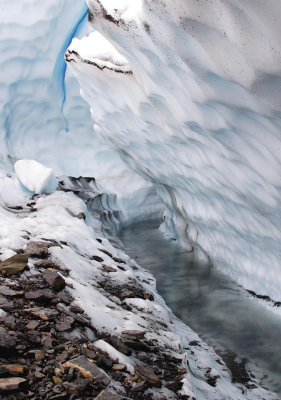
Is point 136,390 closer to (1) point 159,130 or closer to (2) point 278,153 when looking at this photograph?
(2) point 278,153

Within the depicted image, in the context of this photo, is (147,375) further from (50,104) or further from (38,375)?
(50,104)

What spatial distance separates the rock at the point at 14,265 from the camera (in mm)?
2596

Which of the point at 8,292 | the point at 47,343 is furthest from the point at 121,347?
the point at 8,292

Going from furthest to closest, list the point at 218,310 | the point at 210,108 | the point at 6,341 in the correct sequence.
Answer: the point at 218,310 → the point at 210,108 → the point at 6,341

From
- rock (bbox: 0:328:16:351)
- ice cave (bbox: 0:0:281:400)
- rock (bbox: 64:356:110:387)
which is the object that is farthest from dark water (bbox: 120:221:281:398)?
rock (bbox: 0:328:16:351)

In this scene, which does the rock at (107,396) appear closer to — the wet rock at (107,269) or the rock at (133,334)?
the rock at (133,334)

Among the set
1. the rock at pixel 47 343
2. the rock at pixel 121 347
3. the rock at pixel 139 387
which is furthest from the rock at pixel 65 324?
the rock at pixel 139 387

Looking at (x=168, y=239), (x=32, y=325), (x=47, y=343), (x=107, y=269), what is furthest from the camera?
(x=168, y=239)

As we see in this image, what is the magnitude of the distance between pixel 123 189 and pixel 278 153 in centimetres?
678

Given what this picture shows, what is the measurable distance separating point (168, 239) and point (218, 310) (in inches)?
141

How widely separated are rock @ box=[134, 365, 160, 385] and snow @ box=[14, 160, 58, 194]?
4.61 m

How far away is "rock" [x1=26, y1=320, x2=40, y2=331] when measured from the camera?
201cm

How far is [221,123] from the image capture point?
3.28 m

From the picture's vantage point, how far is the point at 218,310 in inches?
169
